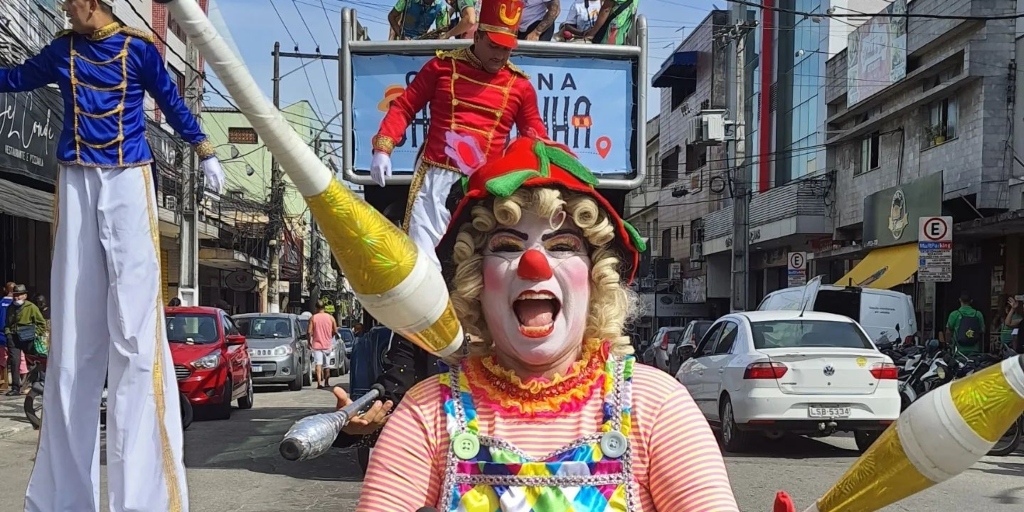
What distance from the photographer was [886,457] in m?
1.89

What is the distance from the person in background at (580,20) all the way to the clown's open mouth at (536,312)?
5271mm

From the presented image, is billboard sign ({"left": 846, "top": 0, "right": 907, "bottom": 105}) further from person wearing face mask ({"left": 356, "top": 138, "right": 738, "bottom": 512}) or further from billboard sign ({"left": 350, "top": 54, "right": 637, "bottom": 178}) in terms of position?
person wearing face mask ({"left": 356, "top": 138, "right": 738, "bottom": 512})

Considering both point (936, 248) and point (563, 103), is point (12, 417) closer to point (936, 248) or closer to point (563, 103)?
point (563, 103)

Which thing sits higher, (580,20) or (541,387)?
(580,20)

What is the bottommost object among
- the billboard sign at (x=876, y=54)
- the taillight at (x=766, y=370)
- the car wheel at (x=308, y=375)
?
the car wheel at (x=308, y=375)

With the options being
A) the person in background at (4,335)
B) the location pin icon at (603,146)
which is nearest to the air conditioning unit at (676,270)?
the person in background at (4,335)

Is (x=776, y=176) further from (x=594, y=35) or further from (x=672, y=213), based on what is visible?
(x=594, y=35)

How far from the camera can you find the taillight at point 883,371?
1041 centimetres

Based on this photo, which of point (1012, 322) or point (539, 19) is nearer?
point (539, 19)

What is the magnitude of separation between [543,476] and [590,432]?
15 centimetres

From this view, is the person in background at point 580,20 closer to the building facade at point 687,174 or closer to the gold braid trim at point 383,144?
the gold braid trim at point 383,144

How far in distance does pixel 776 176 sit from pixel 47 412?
3419cm

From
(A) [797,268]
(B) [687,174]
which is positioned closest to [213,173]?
(A) [797,268]

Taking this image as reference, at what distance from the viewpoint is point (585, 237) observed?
2.43m
